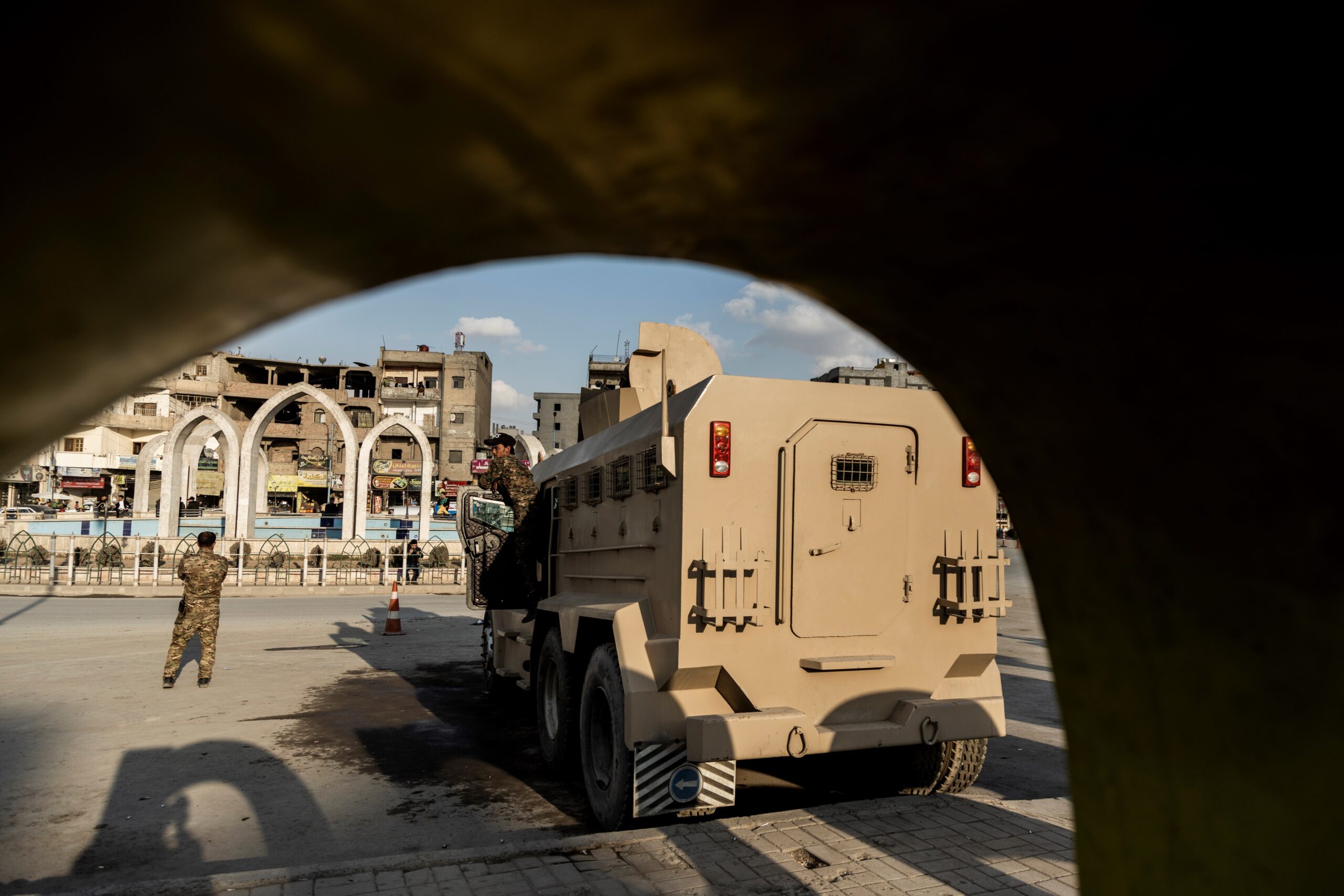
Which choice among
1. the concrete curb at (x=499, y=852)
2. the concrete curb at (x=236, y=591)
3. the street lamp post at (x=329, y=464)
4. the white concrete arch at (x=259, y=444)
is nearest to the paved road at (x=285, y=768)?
the concrete curb at (x=499, y=852)

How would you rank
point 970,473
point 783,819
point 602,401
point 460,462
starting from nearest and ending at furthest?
point 783,819 → point 970,473 → point 602,401 → point 460,462

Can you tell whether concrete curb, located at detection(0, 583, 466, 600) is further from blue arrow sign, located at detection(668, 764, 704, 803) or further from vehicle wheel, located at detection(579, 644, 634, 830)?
blue arrow sign, located at detection(668, 764, 704, 803)

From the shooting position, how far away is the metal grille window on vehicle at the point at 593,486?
6410 mm

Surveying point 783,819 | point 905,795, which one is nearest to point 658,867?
point 783,819

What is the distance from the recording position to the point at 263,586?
70.8 feet

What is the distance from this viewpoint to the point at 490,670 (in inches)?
375

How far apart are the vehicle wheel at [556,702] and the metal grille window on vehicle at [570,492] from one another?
3.50ft

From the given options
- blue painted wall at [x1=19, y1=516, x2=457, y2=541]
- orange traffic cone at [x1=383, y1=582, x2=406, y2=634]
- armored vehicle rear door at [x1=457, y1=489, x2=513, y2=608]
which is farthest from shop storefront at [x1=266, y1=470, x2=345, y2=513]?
armored vehicle rear door at [x1=457, y1=489, x2=513, y2=608]

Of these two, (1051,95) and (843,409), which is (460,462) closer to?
(843,409)

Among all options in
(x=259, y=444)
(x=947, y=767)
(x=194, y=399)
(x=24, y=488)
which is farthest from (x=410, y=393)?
(x=947, y=767)

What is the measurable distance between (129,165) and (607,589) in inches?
215

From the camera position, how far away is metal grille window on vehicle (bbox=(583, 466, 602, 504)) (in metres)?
6.41

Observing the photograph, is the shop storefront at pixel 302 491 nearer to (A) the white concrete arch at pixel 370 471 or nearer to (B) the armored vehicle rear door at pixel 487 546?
(A) the white concrete arch at pixel 370 471

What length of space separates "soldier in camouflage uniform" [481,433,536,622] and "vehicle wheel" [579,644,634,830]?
2190 millimetres
